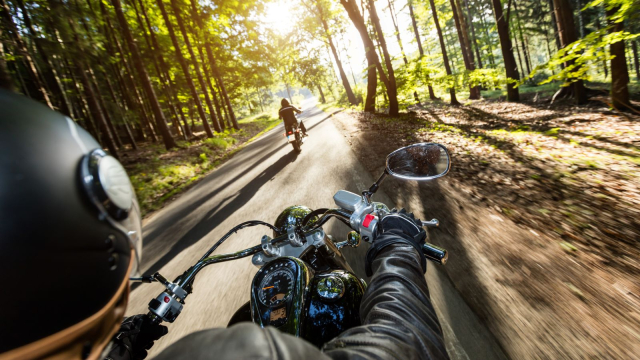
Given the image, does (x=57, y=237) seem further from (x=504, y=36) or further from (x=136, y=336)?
(x=504, y=36)

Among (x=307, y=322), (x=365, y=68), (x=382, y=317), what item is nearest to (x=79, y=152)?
(x=307, y=322)

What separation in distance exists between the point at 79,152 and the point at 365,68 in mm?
13658

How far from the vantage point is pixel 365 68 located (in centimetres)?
1302

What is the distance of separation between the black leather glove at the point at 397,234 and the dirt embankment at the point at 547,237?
129 cm

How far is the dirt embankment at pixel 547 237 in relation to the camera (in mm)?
1815

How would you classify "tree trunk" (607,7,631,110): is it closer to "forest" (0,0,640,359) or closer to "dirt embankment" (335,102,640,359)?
"forest" (0,0,640,359)

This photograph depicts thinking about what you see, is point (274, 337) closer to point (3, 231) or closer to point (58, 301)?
point (58, 301)

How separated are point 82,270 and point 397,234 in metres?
1.32

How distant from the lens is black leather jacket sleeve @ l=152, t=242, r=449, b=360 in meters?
0.48

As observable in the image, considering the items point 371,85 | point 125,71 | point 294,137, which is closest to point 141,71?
point 125,71

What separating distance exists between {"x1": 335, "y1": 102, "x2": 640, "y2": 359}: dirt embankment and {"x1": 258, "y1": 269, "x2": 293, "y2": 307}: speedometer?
5.44 ft

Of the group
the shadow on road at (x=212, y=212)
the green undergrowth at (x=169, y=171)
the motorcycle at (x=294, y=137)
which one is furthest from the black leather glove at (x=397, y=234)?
the motorcycle at (x=294, y=137)

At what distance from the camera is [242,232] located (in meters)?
4.46

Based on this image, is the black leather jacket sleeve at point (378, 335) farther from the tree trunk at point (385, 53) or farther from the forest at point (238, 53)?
the tree trunk at point (385, 53)
